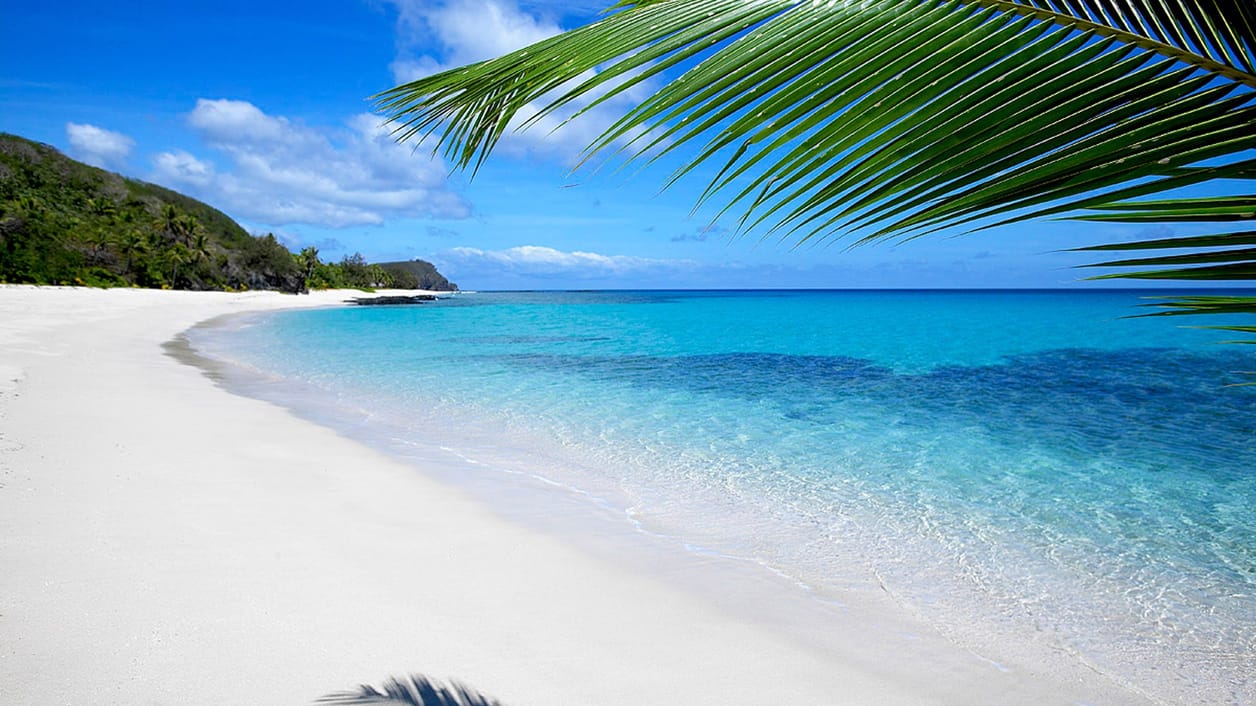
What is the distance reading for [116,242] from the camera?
54375mm

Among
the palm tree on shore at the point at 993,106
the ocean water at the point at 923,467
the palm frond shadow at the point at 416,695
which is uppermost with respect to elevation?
the palm tree on shore at the point at 993,106

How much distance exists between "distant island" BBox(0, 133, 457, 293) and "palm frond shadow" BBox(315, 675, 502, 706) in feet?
170

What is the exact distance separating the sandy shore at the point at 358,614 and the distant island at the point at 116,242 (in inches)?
1926

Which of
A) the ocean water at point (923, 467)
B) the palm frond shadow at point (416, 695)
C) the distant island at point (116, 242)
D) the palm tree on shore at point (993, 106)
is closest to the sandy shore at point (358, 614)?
the palm frond shadow at point (416, 695)

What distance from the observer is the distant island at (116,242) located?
145 feet

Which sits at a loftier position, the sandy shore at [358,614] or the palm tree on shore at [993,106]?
the palm tree on shore at [993,106]

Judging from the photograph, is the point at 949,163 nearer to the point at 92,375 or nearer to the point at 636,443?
the point at 636,443

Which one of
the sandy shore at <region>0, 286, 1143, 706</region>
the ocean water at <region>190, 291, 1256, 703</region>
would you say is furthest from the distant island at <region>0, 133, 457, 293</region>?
the sandy shore at <region>0, 286, 1143, 706</region>

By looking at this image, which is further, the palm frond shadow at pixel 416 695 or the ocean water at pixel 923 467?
the ocean water at pixel 923 467

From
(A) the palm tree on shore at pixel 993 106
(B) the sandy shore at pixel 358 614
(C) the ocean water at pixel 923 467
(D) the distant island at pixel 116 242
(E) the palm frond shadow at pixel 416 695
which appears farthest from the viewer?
(D) the distant island at pixel 116 242

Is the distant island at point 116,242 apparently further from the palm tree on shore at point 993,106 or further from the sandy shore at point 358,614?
the palm tree on shore at point 993,106

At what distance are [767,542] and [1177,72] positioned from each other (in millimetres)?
5098

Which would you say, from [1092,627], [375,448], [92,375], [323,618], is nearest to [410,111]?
[323,618]

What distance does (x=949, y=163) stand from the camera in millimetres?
594
